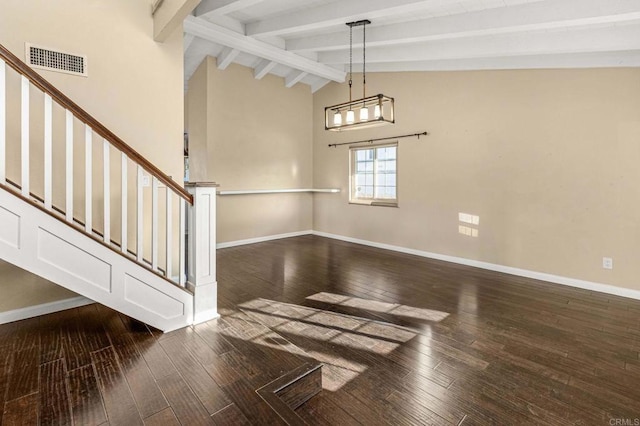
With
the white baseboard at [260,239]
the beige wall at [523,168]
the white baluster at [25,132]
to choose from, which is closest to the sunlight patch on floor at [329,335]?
the white baluster at [25,132]

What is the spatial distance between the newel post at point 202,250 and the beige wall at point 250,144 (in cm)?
328

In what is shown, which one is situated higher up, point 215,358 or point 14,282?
point 14,282

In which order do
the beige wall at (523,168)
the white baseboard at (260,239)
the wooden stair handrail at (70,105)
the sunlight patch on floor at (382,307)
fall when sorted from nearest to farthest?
1. the wooden stair handrail at (70,105)
2. the sunlight patch on floor at (382,307)
3. the beige wall at (523,168)
4. the white baseboard at (260,239)

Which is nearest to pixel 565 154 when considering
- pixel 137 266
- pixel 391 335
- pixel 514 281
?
pixel 514 281

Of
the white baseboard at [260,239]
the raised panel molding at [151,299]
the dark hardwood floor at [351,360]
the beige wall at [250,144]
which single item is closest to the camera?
the dark hardwood floor at [351,360]

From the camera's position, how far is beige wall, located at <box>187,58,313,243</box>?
5.89m

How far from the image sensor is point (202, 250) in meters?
2.77

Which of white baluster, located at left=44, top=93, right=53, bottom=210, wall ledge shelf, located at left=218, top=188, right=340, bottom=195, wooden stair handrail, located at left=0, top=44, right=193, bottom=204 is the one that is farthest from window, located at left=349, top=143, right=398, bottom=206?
white baluster, located at left=44, top=93, right=53, bottom=210

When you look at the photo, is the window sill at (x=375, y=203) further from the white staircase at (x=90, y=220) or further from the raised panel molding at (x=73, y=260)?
the raised panel molding at (x=73, y=260)

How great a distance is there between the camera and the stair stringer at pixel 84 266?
203 centimetres

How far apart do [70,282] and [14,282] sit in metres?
1.08

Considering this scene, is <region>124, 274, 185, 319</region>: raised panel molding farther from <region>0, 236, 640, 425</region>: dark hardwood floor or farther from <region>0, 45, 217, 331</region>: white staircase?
<region>0, 236, 640, 425</region>: dark hardwood floor

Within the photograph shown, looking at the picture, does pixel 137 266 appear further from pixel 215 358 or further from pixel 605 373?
pixel 605 373

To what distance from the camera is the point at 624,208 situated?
12.2 ft
